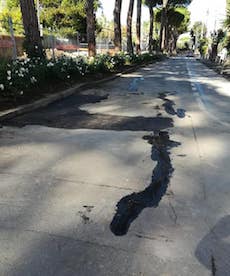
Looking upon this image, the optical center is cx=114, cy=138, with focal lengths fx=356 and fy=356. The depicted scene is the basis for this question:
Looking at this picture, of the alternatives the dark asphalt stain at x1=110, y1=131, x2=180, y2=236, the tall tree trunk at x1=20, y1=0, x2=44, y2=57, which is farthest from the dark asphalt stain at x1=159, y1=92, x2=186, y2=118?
the tall tree trunk at x1=20, y1=0, x2=44, y2=57

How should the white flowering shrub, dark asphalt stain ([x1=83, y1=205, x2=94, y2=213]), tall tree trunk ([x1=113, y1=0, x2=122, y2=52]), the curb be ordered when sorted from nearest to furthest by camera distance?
dark asphalt stain ([x1=83, y1=205, x2=94, y2=213]), the curb, the white flowering shrub, tall tree trunk ([x1=113, y1=0, x2=122, y2=52])

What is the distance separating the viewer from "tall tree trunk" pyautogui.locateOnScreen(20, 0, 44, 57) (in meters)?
11.3

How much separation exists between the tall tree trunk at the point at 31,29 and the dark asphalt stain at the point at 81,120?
3597 mm

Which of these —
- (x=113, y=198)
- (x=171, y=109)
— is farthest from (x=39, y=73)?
(x=113, y=198)

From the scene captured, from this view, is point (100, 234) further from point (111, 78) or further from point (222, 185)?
point (111, 78)

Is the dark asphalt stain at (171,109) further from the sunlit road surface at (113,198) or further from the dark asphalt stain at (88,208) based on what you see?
the dark asphalt stain at (88,208)

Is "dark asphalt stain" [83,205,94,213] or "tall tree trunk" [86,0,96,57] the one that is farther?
"tall tree trunk" [86,0,96,57]

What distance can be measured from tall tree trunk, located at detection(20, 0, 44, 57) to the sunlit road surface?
4.95 metres

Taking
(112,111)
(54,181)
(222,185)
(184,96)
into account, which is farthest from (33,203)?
(184,96)

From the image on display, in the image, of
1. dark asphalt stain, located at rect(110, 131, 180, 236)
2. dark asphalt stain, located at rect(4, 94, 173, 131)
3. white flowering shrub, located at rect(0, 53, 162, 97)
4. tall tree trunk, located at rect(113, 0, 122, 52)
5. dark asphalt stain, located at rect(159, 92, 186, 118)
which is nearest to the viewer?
dark asphalt stain, located at rect(110, 131, 180, 236)

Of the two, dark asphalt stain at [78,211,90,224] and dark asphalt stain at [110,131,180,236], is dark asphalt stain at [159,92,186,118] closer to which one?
dark asphalt stain at [110,131,180,236]

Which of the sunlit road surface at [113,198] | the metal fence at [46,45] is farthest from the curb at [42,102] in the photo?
the metal fence at [46,45]

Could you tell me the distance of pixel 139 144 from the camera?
589cm

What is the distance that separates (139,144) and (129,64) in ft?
64.5
